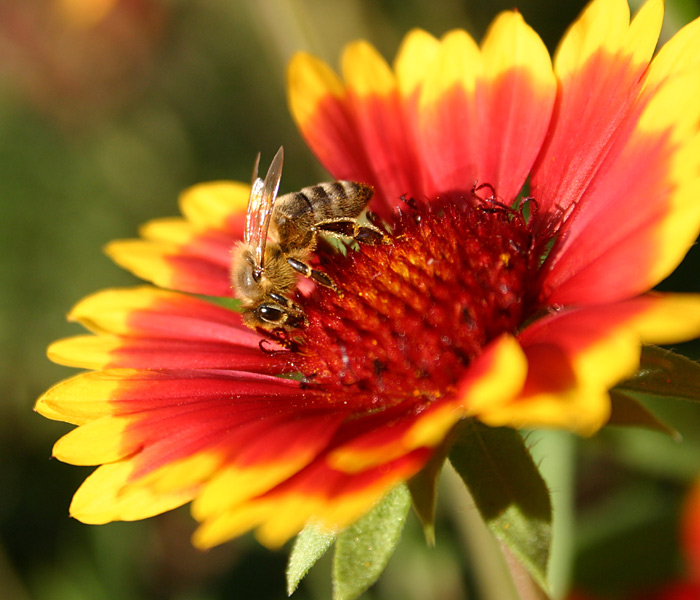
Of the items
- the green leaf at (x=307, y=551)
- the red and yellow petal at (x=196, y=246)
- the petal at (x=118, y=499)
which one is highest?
the red and yellow petal at (x=196, y=246)

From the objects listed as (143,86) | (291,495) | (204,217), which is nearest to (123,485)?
(291,495)

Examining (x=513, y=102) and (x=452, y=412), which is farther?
(x=513, y=102)


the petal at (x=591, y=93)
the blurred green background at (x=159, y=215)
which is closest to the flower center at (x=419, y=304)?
the petal at (x=591, y=93)

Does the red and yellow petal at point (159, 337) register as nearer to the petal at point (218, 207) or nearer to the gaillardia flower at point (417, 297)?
the gaillardia flower at point (417, 297)

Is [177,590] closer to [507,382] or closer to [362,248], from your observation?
[362,248]

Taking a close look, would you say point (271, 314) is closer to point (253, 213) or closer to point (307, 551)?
point (253, 213)

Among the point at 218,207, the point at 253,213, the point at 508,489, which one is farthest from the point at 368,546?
the point at 218,207

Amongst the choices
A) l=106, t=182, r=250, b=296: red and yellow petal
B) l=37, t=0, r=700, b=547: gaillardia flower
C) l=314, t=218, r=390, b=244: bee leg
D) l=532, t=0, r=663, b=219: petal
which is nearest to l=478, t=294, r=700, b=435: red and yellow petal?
l=37, t=0, r=700, b=547: gaillardia flower
